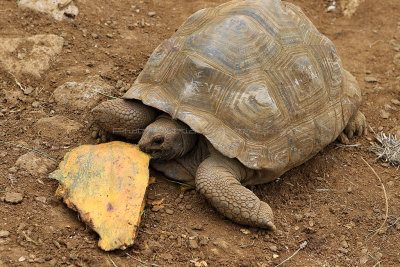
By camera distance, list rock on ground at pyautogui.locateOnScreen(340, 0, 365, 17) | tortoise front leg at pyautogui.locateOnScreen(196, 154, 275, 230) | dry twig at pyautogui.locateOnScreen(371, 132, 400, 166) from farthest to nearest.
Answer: rock on ground at pyautogui.locateOnScreen(340, 0, 365, 17), dry twig at pyautogui.locateOnScreen(371, 132, 400, 166), tortoise front leg at pyautogui.locateOnScreen(196, 154, 275, 230)

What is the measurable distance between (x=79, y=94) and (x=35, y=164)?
107cm

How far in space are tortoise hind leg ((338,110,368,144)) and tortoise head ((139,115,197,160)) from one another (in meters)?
1.79

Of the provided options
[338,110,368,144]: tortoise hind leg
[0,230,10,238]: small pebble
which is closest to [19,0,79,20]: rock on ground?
[0,230,10,238]: small pebble

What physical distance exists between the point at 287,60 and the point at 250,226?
144cm

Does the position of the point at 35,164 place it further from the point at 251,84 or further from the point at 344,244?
the point at 344,244

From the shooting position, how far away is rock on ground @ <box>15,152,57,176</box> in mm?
3613

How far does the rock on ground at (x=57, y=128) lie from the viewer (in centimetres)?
407

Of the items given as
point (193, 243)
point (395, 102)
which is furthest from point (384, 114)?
point (193, 243)

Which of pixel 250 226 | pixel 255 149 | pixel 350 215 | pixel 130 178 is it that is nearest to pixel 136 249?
pixel 130 178

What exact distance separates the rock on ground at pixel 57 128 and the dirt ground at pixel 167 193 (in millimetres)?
27

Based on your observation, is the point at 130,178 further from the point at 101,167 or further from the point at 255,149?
the point at 255,149

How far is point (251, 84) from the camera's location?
368 cm

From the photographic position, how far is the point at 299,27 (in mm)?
4195

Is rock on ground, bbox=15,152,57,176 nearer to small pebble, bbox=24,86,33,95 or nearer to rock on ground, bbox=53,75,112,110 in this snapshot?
rock on ground, bbox=53,75,112,110
